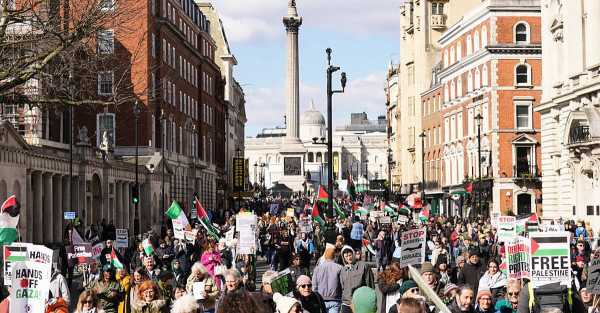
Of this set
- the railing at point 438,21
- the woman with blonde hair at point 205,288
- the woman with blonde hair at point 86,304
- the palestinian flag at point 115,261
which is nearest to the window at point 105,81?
the palestinian flag at point 115,261

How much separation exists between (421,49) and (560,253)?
83.7 metres

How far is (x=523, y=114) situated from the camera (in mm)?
70062

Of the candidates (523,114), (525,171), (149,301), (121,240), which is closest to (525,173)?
(525,171)

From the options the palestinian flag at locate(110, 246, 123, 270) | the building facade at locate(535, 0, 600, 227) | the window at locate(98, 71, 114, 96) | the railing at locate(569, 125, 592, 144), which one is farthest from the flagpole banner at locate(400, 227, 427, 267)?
the railing at locate(569, 125, 592, 144)

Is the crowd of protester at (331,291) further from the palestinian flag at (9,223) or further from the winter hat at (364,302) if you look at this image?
the palestinian flag at (9,223)

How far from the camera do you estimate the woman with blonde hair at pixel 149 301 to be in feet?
41.4

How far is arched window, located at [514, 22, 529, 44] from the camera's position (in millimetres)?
69500

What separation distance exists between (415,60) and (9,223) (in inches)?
3256

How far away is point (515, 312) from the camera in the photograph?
543 inches

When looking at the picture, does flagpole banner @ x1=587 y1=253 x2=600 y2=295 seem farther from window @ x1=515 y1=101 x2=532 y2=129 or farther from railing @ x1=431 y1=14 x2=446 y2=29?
railing @ x1=431 y1=14 x2=446 y2=29

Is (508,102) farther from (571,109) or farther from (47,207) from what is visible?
(47,207)

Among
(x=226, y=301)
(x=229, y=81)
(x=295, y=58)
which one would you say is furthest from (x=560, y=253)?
(x=229, y=81)

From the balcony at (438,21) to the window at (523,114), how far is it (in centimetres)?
2559

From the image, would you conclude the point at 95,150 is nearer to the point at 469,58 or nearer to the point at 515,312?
the point at 469,58
